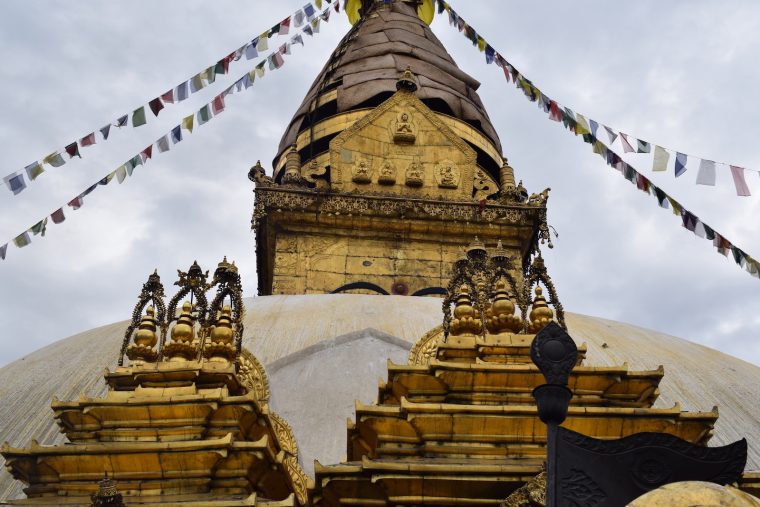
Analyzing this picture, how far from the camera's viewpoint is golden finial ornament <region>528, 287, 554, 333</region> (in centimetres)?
714

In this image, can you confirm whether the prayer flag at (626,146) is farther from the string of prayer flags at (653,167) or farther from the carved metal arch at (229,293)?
the carved metal arch at (229,293)

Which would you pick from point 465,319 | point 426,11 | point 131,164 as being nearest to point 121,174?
point 131,164

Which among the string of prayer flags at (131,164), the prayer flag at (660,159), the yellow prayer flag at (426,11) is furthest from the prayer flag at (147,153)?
the yellow prayer flag at (426,11)

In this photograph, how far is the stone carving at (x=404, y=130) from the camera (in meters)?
15.5

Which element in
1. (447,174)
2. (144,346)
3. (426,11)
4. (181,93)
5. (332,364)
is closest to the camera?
(144,346)

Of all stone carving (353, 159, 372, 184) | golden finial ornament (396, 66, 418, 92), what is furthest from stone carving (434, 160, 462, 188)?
golden finial ornament (396, 66, 418, 92)

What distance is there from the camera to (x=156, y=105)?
1366 centimetres

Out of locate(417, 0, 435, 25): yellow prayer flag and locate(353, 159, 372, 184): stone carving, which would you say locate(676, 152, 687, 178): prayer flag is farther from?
locate(417, 0, 435, 25): yellow prayer flag

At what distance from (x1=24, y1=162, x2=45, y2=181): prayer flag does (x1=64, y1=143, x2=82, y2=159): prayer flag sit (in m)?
0.52

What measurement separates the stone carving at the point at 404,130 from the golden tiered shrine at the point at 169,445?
8.73 metres

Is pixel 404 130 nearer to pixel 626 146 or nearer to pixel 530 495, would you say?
pixel 626 146

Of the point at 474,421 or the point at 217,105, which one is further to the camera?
the point at 217,105

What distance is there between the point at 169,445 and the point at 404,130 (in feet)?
34.0

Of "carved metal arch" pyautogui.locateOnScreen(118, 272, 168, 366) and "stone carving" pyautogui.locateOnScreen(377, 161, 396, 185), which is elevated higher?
"stone carving" pyautogui.locateOnScreen(377, 161, 396, 185)
